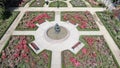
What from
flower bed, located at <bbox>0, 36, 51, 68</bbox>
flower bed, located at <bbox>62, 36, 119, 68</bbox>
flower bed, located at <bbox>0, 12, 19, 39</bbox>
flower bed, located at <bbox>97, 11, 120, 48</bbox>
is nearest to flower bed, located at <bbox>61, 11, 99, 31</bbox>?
flower bed, located at <bbox>97, 11, 120, 48</bbox>

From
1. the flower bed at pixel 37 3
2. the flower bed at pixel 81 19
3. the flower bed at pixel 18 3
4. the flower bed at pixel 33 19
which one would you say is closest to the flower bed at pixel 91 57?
the flower bed at pixel 81 19

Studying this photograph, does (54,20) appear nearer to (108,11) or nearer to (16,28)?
(16,28)

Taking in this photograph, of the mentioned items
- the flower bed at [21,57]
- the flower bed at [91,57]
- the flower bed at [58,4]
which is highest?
the flower bed at [58,4]

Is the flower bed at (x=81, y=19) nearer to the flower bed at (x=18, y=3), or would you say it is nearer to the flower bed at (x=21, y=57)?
the flower bed at (x=21, y=57)

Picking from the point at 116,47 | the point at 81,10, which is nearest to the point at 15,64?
the point at 116,47

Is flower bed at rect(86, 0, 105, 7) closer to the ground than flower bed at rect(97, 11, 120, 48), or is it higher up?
higher up

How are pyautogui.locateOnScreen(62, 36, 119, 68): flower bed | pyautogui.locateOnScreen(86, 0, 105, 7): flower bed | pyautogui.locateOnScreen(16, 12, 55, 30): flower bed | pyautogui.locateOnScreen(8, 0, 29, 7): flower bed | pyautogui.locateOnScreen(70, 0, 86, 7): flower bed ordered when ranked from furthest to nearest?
A: pyautogui.locateOnScreen(8, 0, 29, 7): flower bed, pyautogui.locateOnScreen(70, 0, 86, 7): flower bed, pyautogui.locateOnScreen(86, 0, 105, 7): flower bed, pyautogui.locateOnScreen(16, 12, 55, 30): flower bed, pyautogui.locateOnScreen(62, 36, 119, 68): flower bed

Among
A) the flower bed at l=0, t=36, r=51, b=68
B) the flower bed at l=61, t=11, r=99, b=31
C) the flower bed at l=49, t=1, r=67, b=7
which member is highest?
the flower bed at l=49, t=1, r=67, b=7

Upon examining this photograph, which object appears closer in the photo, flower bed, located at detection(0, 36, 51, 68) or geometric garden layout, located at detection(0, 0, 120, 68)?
flower bed, located at detection(0, 36, 51, 68)

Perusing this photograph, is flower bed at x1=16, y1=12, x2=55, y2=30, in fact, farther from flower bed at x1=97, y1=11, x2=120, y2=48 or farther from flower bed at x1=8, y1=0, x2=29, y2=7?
flower bed at x1=97, y1=11, x2=120, y2=48
